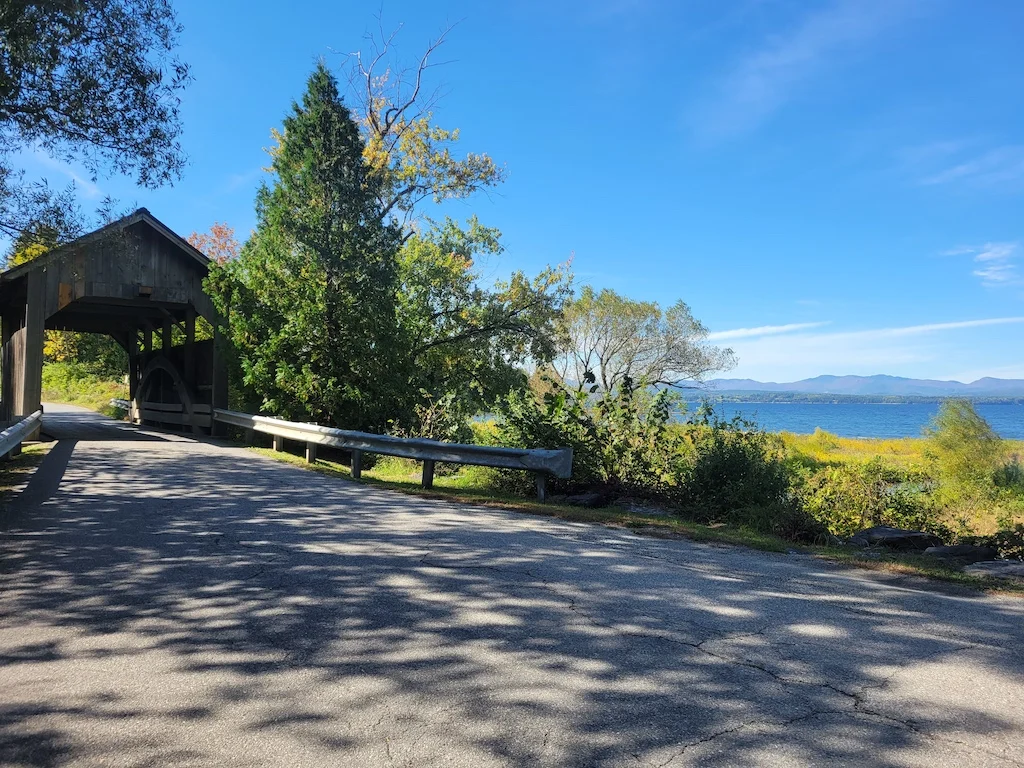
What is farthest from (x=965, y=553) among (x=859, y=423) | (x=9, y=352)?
(x=859, y=423)

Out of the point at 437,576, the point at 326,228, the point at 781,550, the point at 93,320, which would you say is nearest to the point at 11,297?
the point at 93,320

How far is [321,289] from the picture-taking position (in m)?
15.5

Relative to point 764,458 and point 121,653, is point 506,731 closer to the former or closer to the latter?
point 121,653

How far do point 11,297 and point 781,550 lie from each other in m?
20.1

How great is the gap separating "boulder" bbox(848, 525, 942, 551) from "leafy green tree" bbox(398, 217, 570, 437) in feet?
48.7

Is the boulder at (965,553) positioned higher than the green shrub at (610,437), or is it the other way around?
the green shrub at (610,437)

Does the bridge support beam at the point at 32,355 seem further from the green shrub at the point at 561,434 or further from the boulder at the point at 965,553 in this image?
the boulder at the point at 965,553

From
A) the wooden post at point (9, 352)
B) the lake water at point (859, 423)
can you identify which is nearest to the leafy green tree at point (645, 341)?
the lake water at point (859, 423)

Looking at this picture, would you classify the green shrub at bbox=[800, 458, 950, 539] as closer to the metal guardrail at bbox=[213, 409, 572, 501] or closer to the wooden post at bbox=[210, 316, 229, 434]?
the metal guardrail at bbox=[213, 409, 572, 501]

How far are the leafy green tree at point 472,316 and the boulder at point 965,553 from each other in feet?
51.5

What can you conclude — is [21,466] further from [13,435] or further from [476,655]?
[476,655]

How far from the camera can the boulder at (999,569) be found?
602 cm

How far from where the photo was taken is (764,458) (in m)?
10.0

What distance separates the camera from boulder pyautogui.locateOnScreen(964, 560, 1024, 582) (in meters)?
6.02
